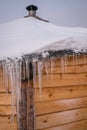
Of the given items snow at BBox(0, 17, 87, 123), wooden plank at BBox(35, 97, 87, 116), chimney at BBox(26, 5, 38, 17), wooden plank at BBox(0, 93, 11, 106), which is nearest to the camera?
snow at BBox(0, 17, 87, 123)

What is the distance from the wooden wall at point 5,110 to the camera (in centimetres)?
375

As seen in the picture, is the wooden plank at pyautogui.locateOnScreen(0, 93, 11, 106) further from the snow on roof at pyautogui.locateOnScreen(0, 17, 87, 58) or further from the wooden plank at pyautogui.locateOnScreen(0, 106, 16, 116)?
the snow on roof at pyautogui.locateOnScreen(0, 17, 87, 58)

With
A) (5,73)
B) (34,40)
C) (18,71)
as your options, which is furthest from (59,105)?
(34,40)

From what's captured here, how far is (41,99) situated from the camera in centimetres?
385

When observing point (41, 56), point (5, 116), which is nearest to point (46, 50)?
point (41, 56)

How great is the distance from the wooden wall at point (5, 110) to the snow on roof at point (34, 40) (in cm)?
57

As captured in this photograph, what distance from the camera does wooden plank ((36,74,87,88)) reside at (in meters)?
3.87

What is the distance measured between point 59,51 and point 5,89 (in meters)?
1.17

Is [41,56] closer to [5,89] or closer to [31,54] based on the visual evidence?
[31,54]

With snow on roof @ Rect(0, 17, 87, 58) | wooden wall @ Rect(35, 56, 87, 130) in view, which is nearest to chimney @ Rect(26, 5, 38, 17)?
snow on roof @ Rect(0, 17, 87, 58)

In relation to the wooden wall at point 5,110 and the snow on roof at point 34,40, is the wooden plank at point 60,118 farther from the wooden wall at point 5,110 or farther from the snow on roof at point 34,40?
the snow on roof at point 34,40

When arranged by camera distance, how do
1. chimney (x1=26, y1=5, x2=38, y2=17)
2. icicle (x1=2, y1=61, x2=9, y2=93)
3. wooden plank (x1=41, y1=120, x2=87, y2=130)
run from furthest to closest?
chimney (x1=26, y1=5, x2=38, y2=17) → wooden plank (x1=41, y1=120, x2=87, y2=130) → icicle (x1=2, y1=61, x2=9, y2=93)

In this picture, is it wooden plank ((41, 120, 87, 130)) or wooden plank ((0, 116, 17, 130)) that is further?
wooden plank ((41, 120, 87, 130))

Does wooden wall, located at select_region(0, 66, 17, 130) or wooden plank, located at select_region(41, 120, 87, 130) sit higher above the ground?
wooden wall, located at select_region(0, 66, 17, 130)
